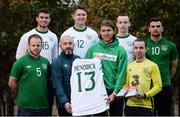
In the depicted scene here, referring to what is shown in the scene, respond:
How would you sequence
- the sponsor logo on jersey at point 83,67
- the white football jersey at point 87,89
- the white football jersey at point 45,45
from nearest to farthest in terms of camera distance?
the white football jersey at point 87,89 < the sponsor logo on jersey at point 83,67 < the white football jersey at point 45,45

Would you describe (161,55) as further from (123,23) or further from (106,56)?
(106,56)

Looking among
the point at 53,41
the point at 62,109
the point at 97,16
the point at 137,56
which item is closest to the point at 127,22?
the point at 137,56

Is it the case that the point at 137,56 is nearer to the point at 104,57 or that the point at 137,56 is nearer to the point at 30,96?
the point at 104,57

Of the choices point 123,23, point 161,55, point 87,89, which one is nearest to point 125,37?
point 123,23

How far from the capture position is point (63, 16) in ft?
64.0

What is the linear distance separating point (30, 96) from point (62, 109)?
584mm

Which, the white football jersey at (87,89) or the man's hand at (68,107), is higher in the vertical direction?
the white football jersey at (87,89)

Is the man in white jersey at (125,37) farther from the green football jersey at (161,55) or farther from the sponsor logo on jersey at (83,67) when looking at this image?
the sponsor logo on jersey at (83,67)

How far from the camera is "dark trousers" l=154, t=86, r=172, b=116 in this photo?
9102 millimetres

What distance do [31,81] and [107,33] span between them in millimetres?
1504

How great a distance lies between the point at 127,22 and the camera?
28.9 ft

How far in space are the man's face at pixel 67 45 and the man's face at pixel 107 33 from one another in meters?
0.57

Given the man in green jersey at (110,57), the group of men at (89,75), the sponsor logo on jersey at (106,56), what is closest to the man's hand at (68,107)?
the group of men at (89,75)

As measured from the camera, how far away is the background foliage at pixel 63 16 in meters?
16.3
